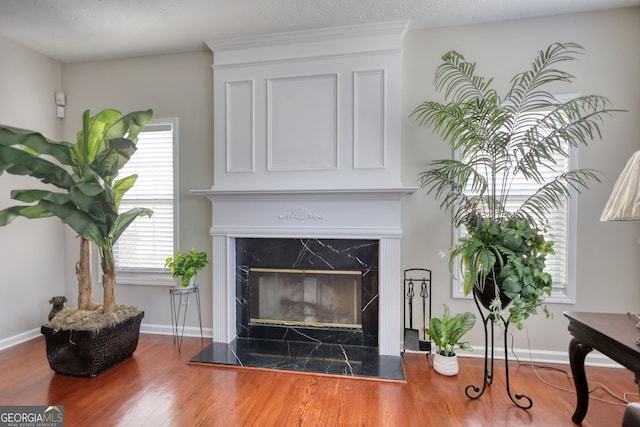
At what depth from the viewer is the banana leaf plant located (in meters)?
2.08

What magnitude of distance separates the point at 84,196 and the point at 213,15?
177 cm

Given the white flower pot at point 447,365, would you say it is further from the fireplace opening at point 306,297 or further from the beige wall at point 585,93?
the fireplace opening at point 306,297

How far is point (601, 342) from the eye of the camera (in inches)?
61.4

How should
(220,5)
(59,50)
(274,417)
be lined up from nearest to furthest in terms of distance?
1. (274,417)
2. (220,5)
3. (59,50)

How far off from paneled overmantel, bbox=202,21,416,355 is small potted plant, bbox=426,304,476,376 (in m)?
0.33

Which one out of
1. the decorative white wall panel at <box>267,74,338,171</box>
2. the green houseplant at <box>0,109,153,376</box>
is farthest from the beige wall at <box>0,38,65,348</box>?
the decorative white wall panel at <box>267,74,338,171</box>

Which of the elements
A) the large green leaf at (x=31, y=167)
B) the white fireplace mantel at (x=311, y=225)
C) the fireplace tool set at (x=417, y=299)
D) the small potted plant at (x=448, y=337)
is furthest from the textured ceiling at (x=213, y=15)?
the small potted plant at (x=448, y=337)

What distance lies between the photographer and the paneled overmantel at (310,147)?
255 cm

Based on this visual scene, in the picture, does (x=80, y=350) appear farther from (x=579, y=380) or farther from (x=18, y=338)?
(x=579, y=380)

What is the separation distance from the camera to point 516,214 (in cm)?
213

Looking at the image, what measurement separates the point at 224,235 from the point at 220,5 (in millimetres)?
1942

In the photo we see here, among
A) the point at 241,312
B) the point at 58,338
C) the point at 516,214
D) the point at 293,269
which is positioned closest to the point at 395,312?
the point at 293,269

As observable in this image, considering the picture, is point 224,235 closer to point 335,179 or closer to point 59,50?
point 335,179

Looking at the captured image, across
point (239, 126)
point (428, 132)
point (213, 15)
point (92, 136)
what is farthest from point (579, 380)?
point (92, 136)
